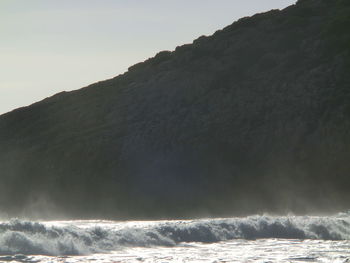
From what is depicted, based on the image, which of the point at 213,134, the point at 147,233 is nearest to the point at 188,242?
the point at 147,233

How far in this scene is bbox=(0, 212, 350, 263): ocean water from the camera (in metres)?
23.0

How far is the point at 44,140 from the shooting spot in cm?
7306

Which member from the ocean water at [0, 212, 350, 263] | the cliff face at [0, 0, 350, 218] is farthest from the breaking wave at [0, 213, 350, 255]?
the cliff face at [0, 0, 350, 218]

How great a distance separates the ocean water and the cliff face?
53.3 ft

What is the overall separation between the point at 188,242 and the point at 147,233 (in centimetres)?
163

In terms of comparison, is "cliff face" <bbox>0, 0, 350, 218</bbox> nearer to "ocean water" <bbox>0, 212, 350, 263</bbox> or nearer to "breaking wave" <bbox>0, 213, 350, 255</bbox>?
"breaking wave" <bbox>0, 213, 350, 255</bbox>

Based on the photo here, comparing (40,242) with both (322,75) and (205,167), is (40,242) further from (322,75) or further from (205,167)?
(322,75)

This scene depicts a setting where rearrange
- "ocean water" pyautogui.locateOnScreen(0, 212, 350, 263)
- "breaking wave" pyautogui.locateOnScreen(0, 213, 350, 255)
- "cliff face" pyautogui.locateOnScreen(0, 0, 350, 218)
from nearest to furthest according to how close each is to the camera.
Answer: "ocean water" pyautogui.locateOnScreen(0, 212, 350, 263), "breaking wave" pyautogui.locateOnScreen(0, 213, 350, 255), "cliff face" pyautogui.locateOnScreen(0, 0, 350, 218)

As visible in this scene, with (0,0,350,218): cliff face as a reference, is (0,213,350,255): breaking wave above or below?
below

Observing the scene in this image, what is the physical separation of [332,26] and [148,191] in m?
25.7

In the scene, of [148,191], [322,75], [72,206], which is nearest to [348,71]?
[322,75]

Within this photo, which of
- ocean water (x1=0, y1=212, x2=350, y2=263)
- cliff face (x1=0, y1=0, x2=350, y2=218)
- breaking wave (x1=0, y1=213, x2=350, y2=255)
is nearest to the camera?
ocean water (x1=0, y1=212, x2=350, y2=263)

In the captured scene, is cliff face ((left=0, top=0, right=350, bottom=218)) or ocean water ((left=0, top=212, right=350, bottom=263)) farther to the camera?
cliff face ((left=0, top=0, right=350, bottom=218))

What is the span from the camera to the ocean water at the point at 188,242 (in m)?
23.0
